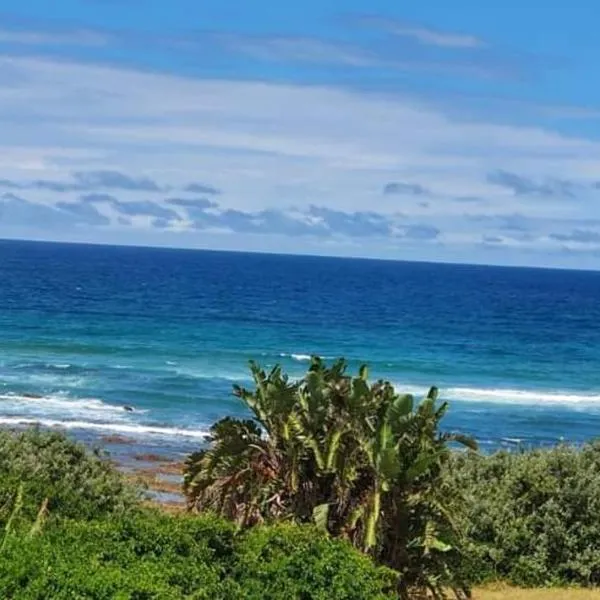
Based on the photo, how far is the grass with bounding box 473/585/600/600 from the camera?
19469mm

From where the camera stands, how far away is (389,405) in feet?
51.3

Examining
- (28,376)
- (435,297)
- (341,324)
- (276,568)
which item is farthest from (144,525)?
(435,297)

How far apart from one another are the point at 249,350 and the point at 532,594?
5518 cm

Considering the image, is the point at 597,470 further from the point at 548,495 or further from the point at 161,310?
the point at 161,310

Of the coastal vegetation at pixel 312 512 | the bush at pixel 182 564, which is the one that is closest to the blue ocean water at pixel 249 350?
the coastal vegetation at pixel 312 512

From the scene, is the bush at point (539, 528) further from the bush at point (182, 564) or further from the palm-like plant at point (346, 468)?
the bush at point (182, 564)

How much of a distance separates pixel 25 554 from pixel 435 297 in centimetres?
13636

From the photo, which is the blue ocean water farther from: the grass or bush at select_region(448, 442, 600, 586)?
the grass

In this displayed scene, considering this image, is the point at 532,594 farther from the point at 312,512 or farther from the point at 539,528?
the point at 312,512

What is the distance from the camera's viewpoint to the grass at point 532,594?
19469mm

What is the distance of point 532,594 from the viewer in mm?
19812

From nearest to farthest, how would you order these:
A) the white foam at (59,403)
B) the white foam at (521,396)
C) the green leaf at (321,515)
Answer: the green leaf at (321,515) < the white foam at (59,403) < the white foam at (521,396)

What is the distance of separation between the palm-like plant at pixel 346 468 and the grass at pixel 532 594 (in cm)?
330

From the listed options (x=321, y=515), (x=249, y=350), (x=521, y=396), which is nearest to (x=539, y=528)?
(x=321, y=515)
